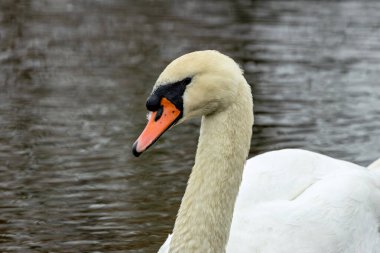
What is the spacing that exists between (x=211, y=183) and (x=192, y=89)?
0.45 m

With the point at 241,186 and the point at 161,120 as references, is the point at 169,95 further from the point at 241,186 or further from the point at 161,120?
Answer: the point at 241,186

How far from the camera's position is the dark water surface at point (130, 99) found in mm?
7637

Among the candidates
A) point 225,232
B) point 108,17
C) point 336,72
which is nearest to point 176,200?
point 225,232

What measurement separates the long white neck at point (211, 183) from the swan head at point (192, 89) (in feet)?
0.31

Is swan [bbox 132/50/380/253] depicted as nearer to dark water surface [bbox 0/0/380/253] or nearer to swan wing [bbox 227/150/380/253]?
swan wing [bbox 227/150/380/253]

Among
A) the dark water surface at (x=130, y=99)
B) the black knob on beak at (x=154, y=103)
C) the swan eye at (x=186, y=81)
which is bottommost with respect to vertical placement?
the dark water surface at (x=130, y=99)

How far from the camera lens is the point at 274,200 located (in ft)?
19.4

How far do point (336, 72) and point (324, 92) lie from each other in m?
1.36

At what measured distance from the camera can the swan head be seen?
4648 mm

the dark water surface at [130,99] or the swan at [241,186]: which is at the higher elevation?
the swan at [241,186]

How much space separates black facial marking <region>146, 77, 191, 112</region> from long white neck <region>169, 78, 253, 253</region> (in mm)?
209

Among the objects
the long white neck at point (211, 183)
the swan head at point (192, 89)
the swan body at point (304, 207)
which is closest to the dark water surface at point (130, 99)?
the swan body at point (304, 207)

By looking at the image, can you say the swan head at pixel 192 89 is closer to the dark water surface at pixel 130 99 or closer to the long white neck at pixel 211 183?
the long white neck at pixel 211 183

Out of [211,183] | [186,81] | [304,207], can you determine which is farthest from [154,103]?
[304,207]
